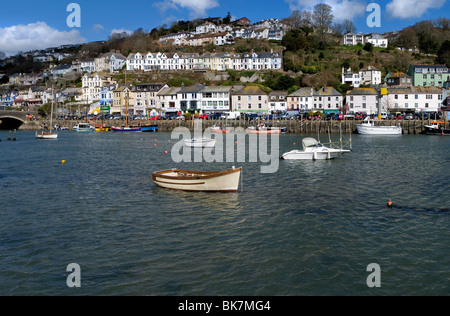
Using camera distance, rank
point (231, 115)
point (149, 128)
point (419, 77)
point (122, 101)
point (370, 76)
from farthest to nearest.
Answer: point (122, 101) → point (370, 76) → point (419, 77) → point (231, 115) → point (149, 128)

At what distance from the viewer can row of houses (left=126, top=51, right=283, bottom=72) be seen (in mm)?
123000

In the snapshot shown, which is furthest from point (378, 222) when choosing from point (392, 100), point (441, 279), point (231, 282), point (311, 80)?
point (311, 80)

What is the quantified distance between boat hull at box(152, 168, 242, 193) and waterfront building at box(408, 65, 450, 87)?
9918cm

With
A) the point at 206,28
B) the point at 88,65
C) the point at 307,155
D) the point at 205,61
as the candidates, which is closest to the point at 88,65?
the point at 88,65

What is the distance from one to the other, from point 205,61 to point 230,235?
118371 millimetres

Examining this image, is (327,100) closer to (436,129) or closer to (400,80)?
(400,80)

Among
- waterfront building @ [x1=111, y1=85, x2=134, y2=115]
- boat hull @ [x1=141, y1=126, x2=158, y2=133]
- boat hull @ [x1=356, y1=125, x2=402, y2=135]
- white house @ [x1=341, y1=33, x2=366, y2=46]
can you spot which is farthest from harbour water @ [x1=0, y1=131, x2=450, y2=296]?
white house @ [x1=341, y1=33, x2=366, y2=46]

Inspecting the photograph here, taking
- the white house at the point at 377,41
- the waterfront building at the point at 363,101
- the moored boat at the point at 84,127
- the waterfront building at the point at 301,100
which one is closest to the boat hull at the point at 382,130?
the waterfront building at the point at 363,101

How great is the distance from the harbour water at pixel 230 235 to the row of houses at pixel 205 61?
96562mm

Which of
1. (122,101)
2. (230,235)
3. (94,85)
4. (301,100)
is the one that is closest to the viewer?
(230,235)

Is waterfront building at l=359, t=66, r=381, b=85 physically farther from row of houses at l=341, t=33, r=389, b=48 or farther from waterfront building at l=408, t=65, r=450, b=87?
row of houses at l=341, t=33, r=389, b=48

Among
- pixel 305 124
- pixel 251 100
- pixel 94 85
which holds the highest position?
pixel 94 85

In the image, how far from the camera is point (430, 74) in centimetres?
10756

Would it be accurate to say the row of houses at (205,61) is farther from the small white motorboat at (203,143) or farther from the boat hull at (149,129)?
the small white motorboat at (203,143)
